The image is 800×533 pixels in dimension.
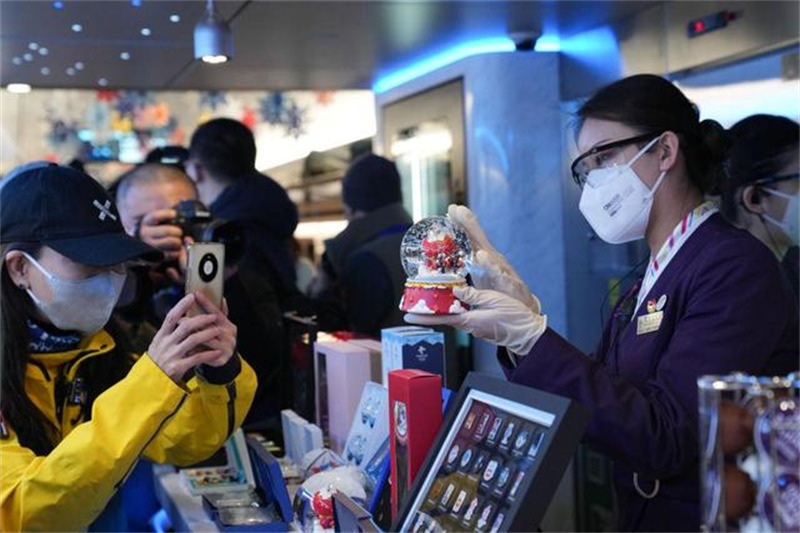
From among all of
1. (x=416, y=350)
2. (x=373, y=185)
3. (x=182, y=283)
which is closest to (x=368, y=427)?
(x=416, y=350)

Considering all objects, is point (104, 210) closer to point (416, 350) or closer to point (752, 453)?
point (416, 350)

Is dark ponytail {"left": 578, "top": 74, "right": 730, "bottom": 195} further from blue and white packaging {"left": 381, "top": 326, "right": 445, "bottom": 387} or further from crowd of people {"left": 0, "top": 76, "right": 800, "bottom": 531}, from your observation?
blue and white packaging {"left": 381, "top": 326, "right": 445, "bottom": 387}

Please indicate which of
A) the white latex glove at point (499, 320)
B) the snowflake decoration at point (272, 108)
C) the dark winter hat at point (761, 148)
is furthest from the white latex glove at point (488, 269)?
the snowflake decoration at point (272, 108)

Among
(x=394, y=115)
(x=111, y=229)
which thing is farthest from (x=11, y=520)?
(x=394, y=115)

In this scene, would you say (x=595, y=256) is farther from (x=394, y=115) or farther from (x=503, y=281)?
(x=503, y=281)

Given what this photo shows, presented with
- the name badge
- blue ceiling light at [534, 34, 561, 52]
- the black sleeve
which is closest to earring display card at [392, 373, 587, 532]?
the name badge

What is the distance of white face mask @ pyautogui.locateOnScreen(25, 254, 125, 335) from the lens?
1815 mm

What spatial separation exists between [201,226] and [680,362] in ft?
5.16

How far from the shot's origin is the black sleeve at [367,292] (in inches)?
122

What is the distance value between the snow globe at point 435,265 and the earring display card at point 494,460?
19 centimetres

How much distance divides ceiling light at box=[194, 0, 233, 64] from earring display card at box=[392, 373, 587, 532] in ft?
5.77

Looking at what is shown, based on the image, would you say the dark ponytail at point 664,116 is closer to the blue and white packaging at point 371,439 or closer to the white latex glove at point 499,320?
the white latex glove at point 499,320

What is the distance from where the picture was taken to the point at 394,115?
5262 mm

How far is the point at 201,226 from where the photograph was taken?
8.68 feet
